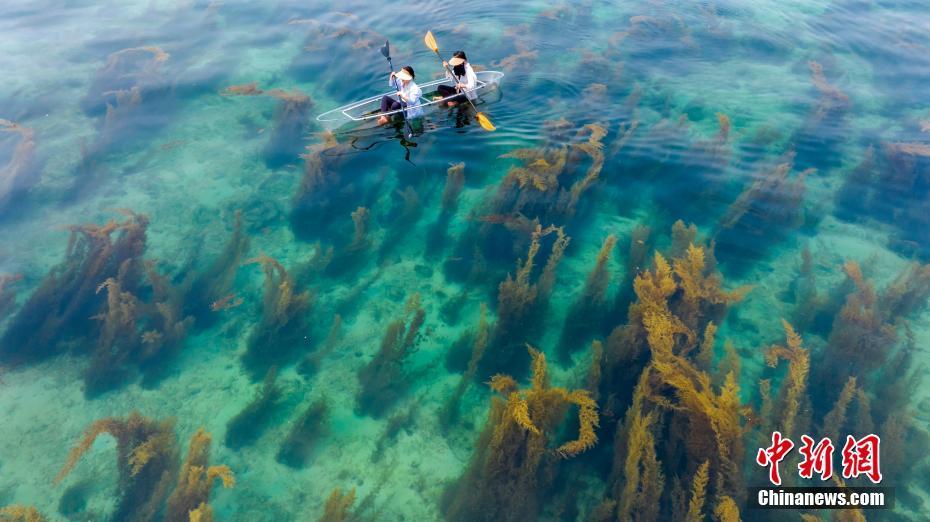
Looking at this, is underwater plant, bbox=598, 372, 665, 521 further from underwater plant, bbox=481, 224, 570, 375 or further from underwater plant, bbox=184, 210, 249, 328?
underwater plant, bbox=184, 210, 249, 328

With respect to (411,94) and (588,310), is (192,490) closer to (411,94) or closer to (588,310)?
(588,310)

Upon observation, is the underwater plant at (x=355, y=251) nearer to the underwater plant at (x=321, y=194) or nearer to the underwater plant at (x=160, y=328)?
the underwater plant at (x=321, y=194)

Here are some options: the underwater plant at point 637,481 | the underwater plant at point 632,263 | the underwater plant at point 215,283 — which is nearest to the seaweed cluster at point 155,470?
the underwater plant at point 215,283

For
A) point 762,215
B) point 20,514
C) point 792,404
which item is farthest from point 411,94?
point 20,514

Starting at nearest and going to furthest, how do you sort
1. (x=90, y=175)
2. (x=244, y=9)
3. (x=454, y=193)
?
(x=454, y=193)
(x=90, y=175)
(x=244, y=9)

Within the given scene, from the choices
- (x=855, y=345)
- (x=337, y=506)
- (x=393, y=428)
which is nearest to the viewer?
(x=337, y=506)

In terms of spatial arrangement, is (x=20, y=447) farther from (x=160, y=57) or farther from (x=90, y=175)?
(x=160, y=57)

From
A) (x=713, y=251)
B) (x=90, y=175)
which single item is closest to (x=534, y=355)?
(x=713, y=251)
